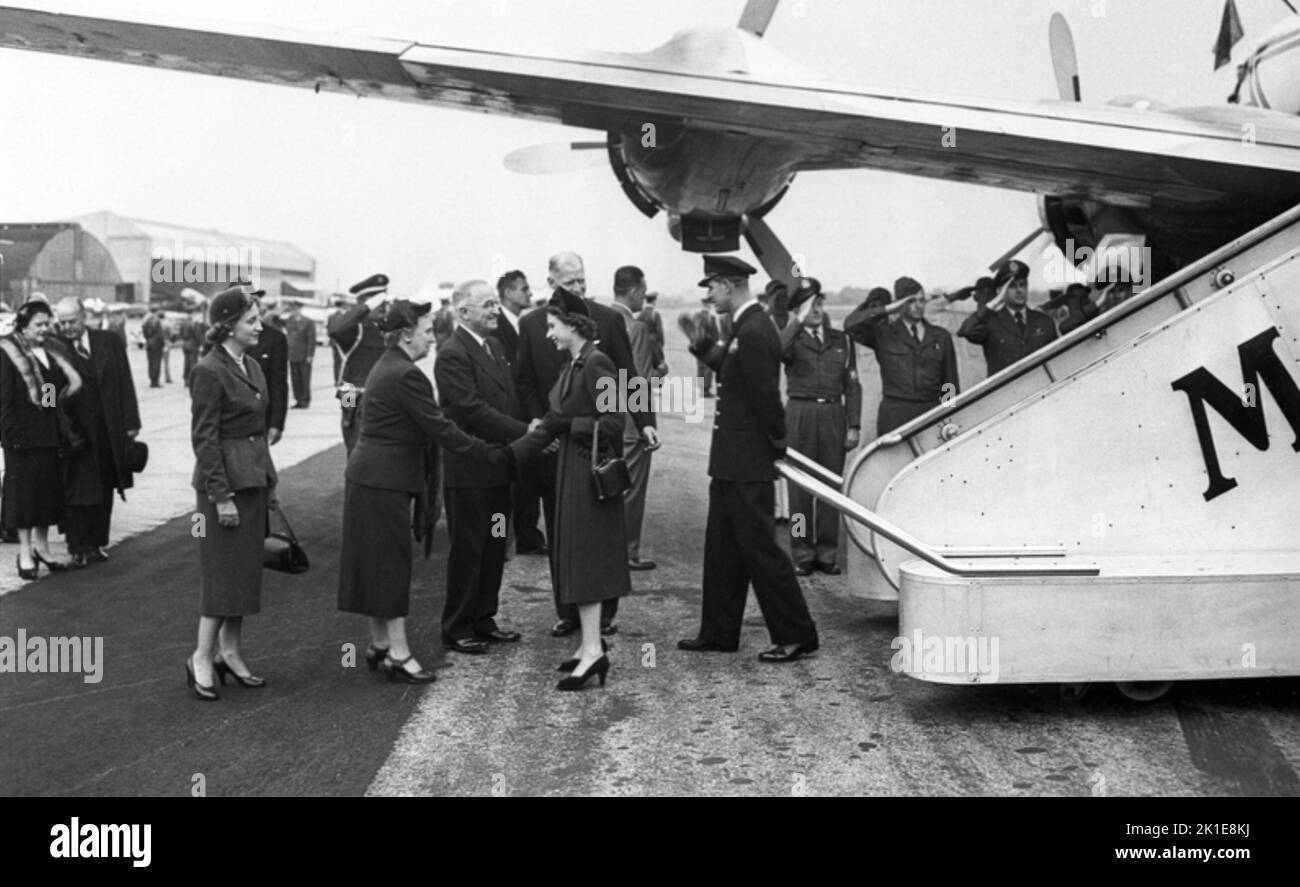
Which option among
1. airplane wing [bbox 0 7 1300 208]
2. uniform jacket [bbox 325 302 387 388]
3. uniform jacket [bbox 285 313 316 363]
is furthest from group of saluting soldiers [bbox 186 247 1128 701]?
uniform jacket [bbox 285 313 316 363]

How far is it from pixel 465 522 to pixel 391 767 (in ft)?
7.07

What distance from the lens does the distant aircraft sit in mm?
6387

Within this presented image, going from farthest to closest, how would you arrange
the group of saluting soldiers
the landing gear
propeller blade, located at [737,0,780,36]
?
propeller blade, located at [737,0,780,36], the group of saluting soldiers, the landing gear

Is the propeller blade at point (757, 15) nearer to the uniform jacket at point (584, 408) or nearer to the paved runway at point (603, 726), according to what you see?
the uniform jacket at point (584, 408)

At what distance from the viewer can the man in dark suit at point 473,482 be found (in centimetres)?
645

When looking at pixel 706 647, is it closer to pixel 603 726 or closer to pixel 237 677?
pixel 603 726

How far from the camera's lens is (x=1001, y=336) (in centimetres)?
932

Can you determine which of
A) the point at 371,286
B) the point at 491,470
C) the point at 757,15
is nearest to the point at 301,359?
the point at 371,286

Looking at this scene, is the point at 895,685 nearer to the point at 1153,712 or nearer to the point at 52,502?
the point at 1153,712

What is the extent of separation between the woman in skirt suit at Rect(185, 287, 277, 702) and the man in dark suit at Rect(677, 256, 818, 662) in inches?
91.9

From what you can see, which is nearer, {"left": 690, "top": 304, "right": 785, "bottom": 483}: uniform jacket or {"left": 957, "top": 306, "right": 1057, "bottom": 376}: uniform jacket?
{"left": 690, "top": 304, "right": 785, "bottom": 483}: uniform jacket

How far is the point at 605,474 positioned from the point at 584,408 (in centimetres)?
35

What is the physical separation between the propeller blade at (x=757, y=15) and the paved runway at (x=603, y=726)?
3871mm

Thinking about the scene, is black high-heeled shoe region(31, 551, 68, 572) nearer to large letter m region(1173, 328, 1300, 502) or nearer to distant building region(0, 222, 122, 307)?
distant building region(0, 222, 122, 307)
